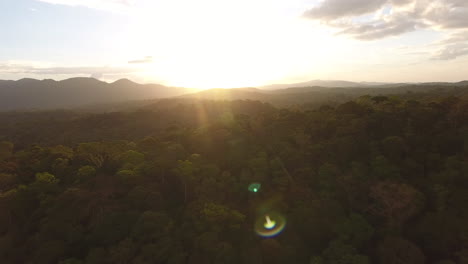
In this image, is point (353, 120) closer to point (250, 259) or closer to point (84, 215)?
point (250, 259)

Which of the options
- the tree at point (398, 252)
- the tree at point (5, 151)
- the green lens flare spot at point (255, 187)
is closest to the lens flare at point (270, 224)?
the green lens flare spot at point (255, 187)

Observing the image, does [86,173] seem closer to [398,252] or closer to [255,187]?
[255,187]

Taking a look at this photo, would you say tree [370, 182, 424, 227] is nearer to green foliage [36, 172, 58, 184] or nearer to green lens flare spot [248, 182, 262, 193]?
green lens flare spot [248, 182, 262, 193]

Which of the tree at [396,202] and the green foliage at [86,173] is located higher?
the green foliage at [86,173]

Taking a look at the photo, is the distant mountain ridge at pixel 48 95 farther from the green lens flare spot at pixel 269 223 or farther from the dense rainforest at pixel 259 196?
the green lens flare spot at pixel 269 223

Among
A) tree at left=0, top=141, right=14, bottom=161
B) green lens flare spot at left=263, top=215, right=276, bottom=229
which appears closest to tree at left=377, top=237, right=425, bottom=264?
green lens flare spot at left=263, top=215, right=276, bottom=229

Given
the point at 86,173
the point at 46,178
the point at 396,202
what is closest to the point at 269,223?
the point at 396,202

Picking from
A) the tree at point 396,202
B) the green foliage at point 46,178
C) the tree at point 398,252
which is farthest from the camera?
the green foliage at point 46,178
